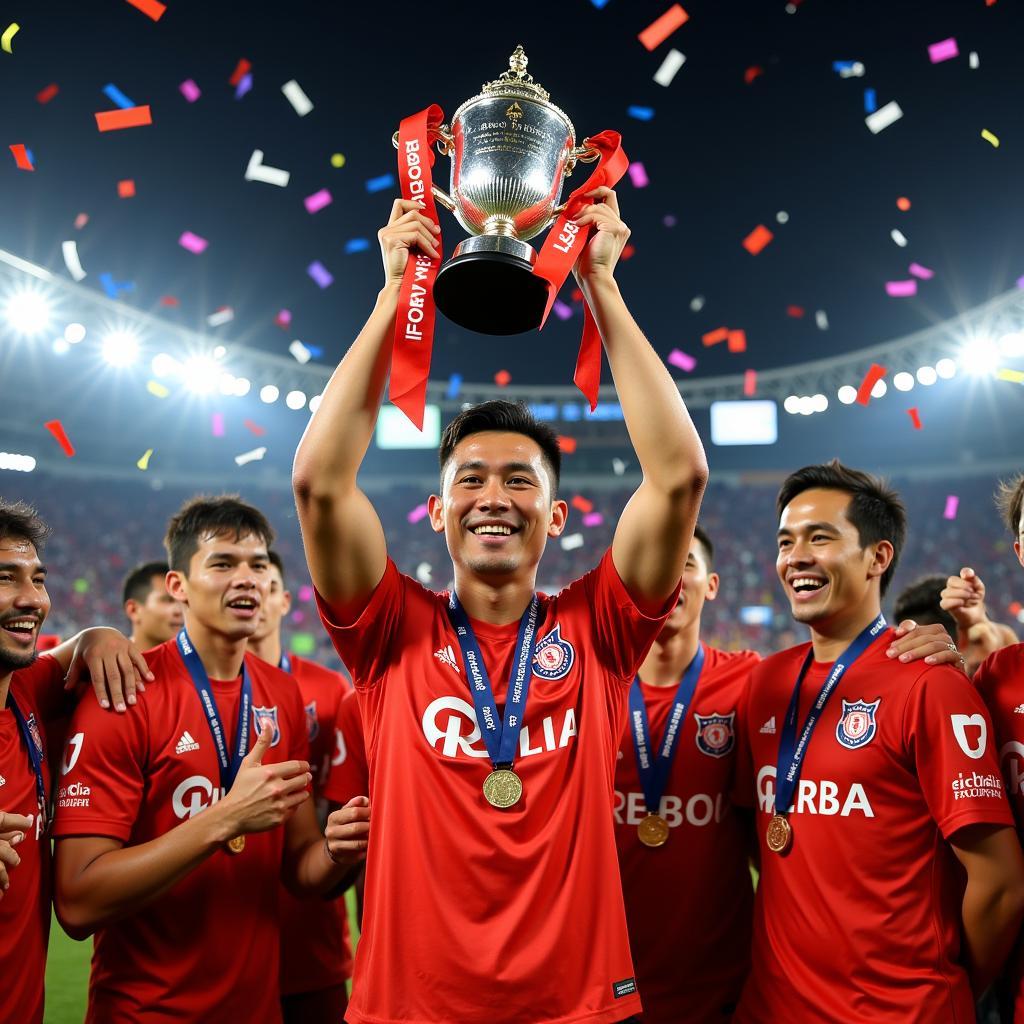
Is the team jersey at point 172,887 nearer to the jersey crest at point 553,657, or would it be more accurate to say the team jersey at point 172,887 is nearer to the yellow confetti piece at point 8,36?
the jersey crest at point 553,657

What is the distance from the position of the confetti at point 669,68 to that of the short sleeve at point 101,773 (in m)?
12.9

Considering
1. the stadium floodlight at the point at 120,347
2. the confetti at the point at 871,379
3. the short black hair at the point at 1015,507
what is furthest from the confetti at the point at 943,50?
the stadium floodlight at the point at 120,347

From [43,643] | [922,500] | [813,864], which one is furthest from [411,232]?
[922,500]

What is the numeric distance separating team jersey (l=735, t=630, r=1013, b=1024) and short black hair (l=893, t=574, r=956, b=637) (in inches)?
75.7

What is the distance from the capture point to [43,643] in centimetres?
460

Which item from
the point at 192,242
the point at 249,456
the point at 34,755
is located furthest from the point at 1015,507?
the point at 249,456

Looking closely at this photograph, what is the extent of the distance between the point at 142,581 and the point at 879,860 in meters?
4.10

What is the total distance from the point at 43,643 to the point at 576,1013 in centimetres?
383

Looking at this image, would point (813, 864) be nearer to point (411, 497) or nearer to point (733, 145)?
point (733, 145)

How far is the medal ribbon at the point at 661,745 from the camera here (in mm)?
2791

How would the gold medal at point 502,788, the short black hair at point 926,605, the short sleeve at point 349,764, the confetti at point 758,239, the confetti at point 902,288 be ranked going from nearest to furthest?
the gold medal at point 502,788
the short sleeve at point 349,764
the short black hair at point 926,605
the confetti at point 758,239
the confetti at point 902,288

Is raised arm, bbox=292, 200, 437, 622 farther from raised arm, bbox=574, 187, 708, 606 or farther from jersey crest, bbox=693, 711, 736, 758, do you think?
jersey crest, bbox=693, 711, 736, 758

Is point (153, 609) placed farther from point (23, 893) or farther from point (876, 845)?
point (876, 845)

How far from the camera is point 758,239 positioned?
18.7 meters
